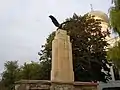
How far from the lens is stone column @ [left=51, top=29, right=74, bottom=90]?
1039 cm

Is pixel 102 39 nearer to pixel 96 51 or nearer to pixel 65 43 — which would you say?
pixel 96 51

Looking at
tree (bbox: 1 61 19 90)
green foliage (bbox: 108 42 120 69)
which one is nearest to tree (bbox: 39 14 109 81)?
tree (bbox: 1 61 19 90)

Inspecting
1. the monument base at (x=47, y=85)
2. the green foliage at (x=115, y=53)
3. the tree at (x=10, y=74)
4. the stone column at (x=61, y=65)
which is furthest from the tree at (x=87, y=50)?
the green foliage at (x=115, y=53)

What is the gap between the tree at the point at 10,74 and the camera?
2634 cm

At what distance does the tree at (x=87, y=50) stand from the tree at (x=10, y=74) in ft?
25.6

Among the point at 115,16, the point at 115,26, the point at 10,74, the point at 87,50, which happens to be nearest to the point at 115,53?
the point at 115,26

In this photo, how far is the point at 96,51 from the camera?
19.5 metres

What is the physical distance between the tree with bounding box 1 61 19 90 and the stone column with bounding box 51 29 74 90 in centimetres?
1560

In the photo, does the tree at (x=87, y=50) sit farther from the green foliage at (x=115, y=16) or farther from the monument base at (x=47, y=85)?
the green foliage at (x=115, y=16)

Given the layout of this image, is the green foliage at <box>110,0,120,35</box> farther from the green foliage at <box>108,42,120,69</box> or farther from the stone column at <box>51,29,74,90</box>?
the stone column at <box>51,29,74,90</box>

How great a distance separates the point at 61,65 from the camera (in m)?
10.7

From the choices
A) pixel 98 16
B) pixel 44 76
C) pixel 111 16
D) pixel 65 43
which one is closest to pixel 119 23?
pixel 111 16

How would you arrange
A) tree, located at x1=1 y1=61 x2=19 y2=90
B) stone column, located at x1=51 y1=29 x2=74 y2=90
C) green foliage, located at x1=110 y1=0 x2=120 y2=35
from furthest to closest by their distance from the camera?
tree, located at x1=1 y1=61 x2=19 y2=90 → stone column, located at x1=51 y1=29 x2=74 y2=90 → green foliage, located at x1=110 y1=0 x2=120 y2=35

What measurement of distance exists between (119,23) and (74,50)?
38.2ft
